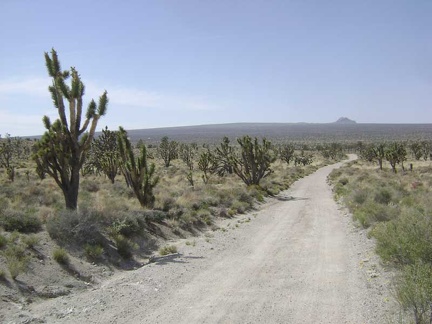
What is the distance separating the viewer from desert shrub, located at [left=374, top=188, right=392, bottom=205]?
18203mm

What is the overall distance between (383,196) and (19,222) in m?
15.6

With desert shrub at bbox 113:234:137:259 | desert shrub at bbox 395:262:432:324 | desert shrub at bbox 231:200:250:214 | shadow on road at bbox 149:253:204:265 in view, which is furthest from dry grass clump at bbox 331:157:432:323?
desert shrub at bbox 113:234:137:259

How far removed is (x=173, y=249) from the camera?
11727 mm

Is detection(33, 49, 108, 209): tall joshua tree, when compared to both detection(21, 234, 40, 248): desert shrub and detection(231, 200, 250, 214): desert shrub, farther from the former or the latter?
detection(231, 200, 250, 214): desert shrub

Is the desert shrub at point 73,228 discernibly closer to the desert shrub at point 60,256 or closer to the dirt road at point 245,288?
the desert shrub at point 60,256

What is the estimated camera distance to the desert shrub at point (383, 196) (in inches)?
717

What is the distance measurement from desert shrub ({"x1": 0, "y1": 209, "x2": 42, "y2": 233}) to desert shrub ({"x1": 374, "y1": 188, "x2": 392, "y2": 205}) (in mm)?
14535

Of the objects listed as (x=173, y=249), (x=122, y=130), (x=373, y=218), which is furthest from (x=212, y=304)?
(x=122, y=130)

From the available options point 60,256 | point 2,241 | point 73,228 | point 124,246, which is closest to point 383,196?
point 124,246

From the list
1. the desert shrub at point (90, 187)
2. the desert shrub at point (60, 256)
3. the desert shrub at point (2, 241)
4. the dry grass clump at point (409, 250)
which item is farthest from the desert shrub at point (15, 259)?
the desert shrub at point (90, 187)

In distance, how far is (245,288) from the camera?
8125mm

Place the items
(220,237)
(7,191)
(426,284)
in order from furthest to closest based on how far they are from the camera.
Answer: (7,191)
(220,237)
(426,284)

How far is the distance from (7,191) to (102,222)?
7933 millimetres

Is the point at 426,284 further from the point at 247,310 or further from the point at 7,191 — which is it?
the point at 7,191
